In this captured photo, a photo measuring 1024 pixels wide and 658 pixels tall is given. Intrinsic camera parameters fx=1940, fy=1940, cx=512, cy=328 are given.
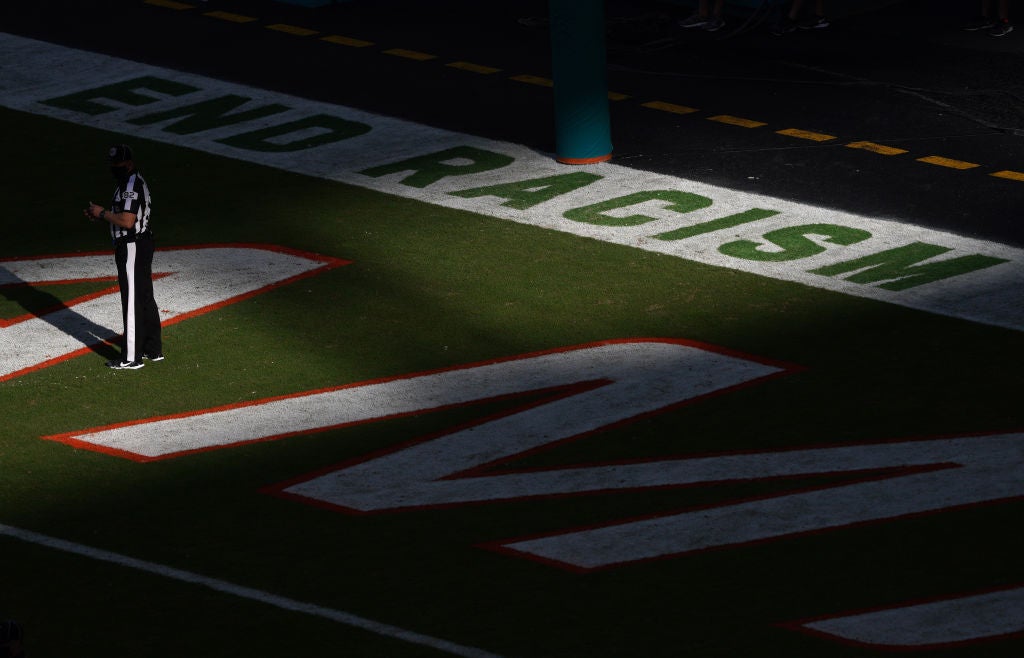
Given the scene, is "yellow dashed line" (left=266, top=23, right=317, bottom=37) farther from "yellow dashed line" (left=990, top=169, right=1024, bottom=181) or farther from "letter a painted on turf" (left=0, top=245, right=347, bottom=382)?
"yellow dashed line" (left=990, top=169, right=1024, bottom=181)

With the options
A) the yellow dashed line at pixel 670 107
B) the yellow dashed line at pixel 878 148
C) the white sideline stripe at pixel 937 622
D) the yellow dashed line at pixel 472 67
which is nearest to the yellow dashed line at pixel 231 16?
the yellow dashed line at pixel 472 67

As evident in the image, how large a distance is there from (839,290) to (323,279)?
4.46m

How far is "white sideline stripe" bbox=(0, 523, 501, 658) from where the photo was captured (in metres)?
10.8

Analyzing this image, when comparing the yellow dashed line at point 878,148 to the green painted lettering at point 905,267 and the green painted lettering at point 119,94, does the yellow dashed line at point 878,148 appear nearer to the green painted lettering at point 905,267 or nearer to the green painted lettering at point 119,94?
the green painted lettering at point 905,267

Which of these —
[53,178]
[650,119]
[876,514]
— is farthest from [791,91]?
[876,514]

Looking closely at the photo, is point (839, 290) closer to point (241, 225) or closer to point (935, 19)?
point (241, 225)

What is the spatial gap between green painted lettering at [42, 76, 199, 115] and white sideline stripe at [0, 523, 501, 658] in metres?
10.4

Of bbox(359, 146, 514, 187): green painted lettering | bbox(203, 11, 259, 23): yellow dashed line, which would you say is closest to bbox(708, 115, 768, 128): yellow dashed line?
bbox(359, 146, 514, 187): green painted lettering

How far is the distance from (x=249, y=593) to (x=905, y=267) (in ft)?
25.1

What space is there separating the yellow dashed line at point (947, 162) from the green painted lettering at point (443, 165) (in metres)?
4.25

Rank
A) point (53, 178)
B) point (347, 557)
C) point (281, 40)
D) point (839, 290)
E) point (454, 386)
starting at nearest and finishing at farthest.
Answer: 1. point (347, 557)
2. point (454, 386)
3. point (839, 290)
4. point (53, 178)
5. point (281, 40)

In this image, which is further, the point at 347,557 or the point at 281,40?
the point at 281,40

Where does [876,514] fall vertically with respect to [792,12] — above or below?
below

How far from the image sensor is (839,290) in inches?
647
